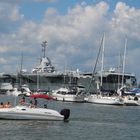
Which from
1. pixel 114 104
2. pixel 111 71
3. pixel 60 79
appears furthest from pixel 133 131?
pixel 60 79

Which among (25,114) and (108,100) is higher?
(108,100)

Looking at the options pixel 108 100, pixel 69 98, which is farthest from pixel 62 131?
pixel 69 98

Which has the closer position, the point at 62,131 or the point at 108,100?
the point at 62,131

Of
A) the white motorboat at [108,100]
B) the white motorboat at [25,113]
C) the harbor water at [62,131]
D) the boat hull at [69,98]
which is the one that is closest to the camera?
the harbor water at [62,131]

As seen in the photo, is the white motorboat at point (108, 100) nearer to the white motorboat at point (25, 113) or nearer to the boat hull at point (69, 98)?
the boat hull at point (69, 98)

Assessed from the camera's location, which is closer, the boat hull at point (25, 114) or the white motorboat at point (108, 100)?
the boat hull at point (25, 114)

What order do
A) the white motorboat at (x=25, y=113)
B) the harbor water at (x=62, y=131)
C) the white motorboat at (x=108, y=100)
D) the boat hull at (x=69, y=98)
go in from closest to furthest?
the harbor water at (x=62, y=131) → the white motorboat at (x=25, y=113) → the white motorboat at (x=108, y=100) → the boat hull at (x=69, y=98)

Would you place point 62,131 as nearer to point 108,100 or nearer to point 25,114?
point 25,114

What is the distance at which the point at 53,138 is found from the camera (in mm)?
41469

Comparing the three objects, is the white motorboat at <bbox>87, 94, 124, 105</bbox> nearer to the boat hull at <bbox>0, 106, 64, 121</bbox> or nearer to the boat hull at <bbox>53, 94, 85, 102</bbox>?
the boat hull at <bbox>53, 94, 85, 102</bbox>

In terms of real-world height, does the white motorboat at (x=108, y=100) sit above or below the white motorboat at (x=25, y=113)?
above

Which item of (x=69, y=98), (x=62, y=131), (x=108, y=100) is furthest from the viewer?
(x=69, y=98)

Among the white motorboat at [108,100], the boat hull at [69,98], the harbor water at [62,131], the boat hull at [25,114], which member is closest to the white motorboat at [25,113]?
the boat hull at [25,114]

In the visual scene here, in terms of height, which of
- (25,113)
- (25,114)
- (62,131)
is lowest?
(62,131)
